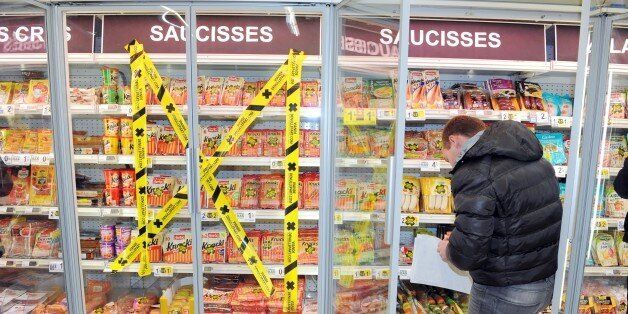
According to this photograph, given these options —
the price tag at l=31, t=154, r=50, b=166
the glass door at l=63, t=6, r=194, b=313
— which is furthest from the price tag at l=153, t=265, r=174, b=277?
the price tag at l=31, t=154, r=50, b=166

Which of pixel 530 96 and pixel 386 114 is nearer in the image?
pixel 386 114

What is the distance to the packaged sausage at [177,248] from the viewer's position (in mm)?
2867

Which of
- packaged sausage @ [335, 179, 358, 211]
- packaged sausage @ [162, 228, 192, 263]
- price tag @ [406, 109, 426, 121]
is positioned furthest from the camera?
packaged sausage @ [162, 228, 192, 263]

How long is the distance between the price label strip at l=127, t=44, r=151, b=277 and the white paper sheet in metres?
1.76

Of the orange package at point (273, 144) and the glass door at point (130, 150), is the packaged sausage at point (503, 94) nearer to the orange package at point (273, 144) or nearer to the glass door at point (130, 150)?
the orange package at point (273, 144)

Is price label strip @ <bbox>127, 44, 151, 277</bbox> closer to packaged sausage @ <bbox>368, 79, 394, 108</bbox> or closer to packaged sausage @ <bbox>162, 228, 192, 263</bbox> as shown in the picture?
packaged sausage @ <bbox>162, 228, 192, 263</bbox>

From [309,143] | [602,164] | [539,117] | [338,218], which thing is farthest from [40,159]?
[602,164]

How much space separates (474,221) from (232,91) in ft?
6.01

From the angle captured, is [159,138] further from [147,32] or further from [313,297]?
[313,297]

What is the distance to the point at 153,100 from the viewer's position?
2.81m

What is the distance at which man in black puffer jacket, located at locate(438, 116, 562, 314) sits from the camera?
1.68 meters

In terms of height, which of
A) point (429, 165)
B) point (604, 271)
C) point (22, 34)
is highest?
point (22, 34)

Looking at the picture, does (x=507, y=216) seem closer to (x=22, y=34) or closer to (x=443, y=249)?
(x=443, y=249)

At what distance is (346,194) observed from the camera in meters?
2.28
